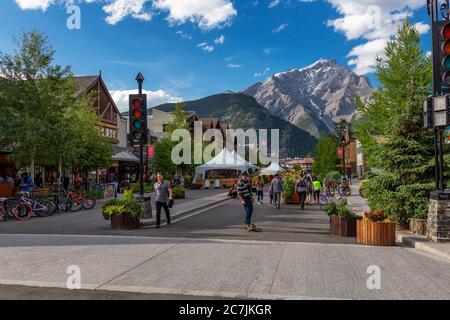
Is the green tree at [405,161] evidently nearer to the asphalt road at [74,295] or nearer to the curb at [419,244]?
the curb at [419,244]

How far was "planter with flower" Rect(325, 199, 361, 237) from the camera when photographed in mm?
11398

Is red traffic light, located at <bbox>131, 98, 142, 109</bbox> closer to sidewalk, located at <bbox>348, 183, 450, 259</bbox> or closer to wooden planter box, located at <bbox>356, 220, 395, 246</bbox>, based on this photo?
wooden planter box, located at <bbox>356, 220, 395, 246</bbox>

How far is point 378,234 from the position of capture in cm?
1009

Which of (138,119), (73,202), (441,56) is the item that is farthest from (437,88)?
(73,202)

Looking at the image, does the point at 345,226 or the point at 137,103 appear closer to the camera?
the point at 345,226

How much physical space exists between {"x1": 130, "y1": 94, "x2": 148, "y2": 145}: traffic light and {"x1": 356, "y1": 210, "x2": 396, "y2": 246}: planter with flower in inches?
272

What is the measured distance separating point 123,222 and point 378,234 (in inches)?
285

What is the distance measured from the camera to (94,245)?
32.4 ft

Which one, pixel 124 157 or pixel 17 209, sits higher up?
pixel 124 157

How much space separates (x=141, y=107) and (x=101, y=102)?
3576cm

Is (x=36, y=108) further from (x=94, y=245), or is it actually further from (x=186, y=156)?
(x=186, y=156)

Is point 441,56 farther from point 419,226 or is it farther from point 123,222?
point 123,222
